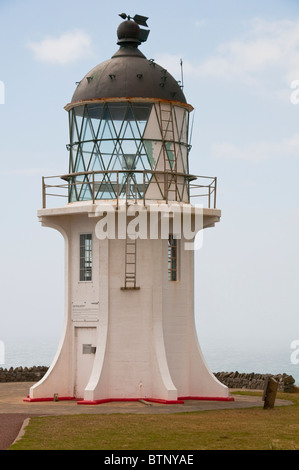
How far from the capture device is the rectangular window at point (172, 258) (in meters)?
32.9

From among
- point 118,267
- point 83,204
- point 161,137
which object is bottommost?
point 118,267

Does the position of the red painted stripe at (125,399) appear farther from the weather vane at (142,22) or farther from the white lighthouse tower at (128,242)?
the weather vane at (142,22)

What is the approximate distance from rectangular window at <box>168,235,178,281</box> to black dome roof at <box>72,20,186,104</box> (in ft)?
16.0

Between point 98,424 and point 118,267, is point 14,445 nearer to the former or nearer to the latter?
point 98,424

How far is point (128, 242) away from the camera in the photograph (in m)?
32.2

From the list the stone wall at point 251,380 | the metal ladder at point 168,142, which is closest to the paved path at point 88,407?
the stone wall at point 251,380

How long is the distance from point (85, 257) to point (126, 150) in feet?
12.8

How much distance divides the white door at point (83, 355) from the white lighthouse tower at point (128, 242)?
0.11 feet

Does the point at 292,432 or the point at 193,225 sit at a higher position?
the point at 193,225

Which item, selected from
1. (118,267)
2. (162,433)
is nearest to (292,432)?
(162,433)

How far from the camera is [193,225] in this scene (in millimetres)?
33312

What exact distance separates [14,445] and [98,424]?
12.3 ft

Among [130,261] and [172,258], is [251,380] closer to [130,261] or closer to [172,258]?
[172,258]

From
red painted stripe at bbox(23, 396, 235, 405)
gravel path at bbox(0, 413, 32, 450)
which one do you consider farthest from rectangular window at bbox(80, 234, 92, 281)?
gravel path at bbox(0, 413, 32, 450)
